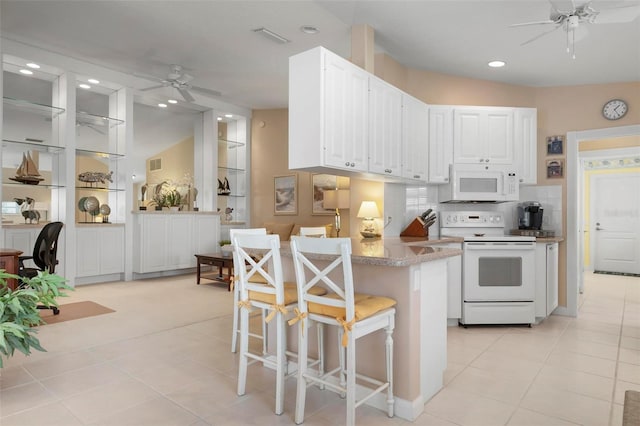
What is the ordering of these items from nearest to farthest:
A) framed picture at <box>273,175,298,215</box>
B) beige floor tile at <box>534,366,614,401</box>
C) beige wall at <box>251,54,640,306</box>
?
beige floor tile at <box>534,366,614,401</box> → beige wall at <box>251,54,640,306</box> → framed picture at <box>273,175,298,215</box>

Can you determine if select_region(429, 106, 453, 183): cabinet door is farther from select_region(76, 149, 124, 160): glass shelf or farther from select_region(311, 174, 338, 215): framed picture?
select_region(76, 149, 124, 160): glass shelf

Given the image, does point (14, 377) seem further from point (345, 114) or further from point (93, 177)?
point (93, 177)

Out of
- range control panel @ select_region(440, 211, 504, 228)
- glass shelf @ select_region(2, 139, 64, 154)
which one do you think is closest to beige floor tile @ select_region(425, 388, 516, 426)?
range control panel @ select_region(440, 211, 504, 228)

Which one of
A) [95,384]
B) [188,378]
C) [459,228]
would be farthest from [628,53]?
[95,384]

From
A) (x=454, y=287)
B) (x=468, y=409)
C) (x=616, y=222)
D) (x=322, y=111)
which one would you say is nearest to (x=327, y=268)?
(x=468, y=409)

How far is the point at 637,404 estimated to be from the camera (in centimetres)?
131

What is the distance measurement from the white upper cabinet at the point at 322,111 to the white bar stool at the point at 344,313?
1004mm

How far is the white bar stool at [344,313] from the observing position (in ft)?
6.38

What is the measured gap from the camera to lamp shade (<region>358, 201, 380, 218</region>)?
4211 millimetres

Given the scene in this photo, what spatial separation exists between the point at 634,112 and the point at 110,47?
6439 millimetres

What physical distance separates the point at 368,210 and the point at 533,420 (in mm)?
2471

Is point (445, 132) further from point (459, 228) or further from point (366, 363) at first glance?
point (366, 363)

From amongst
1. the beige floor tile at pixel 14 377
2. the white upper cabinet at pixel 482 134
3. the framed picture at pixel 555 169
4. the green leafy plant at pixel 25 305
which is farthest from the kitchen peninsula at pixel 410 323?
the framed picture at pixel 555 169

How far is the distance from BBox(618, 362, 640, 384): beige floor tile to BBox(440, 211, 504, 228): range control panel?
198cm
